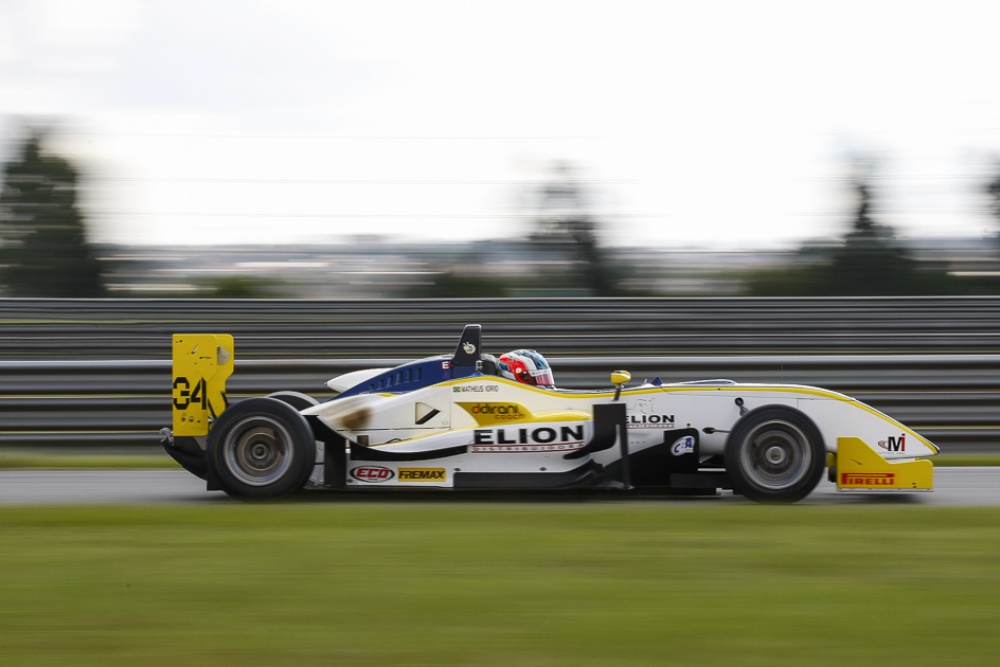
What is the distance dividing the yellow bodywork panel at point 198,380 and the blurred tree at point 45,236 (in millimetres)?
10748

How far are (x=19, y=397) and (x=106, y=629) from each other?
7.13 meters

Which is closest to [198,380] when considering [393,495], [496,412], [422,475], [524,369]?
[393,495]

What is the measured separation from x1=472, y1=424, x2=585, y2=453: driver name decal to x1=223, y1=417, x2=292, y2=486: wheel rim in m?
1.37

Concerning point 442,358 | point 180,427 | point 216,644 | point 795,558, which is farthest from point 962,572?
point 180,427

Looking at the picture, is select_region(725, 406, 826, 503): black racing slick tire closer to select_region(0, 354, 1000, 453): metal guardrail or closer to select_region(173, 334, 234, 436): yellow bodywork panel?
select_region(0, 354, 1000, 453): metal guardrail

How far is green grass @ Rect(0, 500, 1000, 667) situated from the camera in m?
3.57

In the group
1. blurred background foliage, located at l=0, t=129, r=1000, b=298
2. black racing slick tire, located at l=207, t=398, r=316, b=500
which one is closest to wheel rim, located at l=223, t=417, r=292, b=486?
black racing slick tire, located at l=207, t=398, r=316, b=500

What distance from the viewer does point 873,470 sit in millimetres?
6957

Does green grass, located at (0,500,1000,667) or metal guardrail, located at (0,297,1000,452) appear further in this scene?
metal guardrail, located at (0,297,1000,452)

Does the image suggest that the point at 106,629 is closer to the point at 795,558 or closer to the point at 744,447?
the point at 795,558

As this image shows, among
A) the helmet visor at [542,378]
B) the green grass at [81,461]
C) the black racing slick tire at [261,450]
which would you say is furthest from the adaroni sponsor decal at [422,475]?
the green grass at [81,461]

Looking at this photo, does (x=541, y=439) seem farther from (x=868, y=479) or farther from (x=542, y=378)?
(x=868, y=479)

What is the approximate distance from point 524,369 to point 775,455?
179cm

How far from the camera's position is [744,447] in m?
6.90
